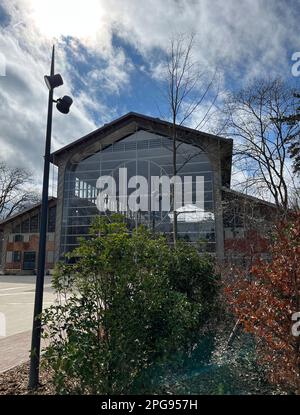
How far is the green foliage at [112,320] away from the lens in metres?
2.91

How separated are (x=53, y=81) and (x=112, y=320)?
354cm

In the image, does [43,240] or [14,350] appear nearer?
[43,240]

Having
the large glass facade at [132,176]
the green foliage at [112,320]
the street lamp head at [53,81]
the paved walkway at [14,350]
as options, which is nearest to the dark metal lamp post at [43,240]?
the street lamp head at [53,81]

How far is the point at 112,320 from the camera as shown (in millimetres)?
3084

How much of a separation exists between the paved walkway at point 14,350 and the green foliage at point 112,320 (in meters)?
2.40

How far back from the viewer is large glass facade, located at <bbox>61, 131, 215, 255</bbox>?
25750mm

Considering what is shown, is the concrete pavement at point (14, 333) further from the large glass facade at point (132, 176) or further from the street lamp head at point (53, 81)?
the large glass facade at point (132, 176)

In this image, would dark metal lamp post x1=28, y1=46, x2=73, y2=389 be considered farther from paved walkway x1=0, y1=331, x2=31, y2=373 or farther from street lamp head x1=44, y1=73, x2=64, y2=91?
paved walkway x1=0, y1=331, x2=31, y2=373

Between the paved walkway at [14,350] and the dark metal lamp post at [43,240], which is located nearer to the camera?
the dark metal lamp post at [43,240]

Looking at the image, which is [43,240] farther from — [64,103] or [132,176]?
[132,176]

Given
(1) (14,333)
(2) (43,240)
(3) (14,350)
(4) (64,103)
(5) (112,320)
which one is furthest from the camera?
(1) (14,333)

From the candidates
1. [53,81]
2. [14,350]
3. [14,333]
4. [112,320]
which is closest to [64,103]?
[53,81]
